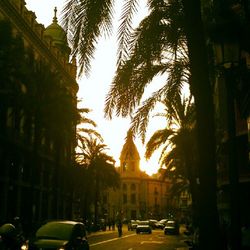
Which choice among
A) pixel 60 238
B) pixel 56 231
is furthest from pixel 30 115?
pixel 60 238

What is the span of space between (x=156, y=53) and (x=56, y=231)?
7.45 metres

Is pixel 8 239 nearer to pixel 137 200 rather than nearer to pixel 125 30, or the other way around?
pixel 125 30

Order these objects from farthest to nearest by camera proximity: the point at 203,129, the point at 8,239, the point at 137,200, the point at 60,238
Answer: the point at 137,200
the point at 60,238
the point at 8,239
the point at 203,129

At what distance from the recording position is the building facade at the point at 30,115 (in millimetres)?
29938

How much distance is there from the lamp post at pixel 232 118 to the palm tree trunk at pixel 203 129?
628 mm

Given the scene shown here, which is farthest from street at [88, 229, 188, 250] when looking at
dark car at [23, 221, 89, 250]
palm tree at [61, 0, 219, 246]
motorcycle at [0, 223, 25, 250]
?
palm tree at [61, 0, 219, 246]

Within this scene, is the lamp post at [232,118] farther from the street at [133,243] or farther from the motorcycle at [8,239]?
the street at [133,243]

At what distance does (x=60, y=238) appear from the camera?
615 inches

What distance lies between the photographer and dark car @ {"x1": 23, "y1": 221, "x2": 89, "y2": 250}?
14.7m

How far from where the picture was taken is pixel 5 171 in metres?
41.3

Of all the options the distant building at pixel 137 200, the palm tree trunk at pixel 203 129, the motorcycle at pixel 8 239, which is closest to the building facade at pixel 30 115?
the motorcycle at pixel 8 239

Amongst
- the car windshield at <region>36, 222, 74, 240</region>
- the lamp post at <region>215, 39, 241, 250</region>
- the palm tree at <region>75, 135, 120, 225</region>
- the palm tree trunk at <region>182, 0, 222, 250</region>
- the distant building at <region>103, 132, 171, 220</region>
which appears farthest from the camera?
the distant building at <region>103, 132, 171, 220</region>

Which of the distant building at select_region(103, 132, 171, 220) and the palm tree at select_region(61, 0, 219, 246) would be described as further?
the distant building at select_region(103, 132, 171, 220)

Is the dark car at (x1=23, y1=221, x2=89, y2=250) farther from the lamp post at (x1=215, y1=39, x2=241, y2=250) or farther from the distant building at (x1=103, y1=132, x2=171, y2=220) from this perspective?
the distant building at (x1=103, y1=132, x2=171, y2=220)
